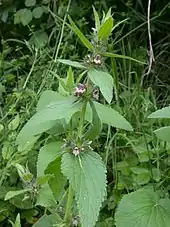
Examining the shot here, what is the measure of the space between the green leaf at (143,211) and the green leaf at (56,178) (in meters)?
0.18

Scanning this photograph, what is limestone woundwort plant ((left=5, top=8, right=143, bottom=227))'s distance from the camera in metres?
1.02

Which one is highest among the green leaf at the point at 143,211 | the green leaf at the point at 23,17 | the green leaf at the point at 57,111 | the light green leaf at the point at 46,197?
the green leaf at the point at 57,111

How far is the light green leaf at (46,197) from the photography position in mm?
1162

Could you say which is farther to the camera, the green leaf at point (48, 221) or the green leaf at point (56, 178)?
the green leaf at point (48, 221)

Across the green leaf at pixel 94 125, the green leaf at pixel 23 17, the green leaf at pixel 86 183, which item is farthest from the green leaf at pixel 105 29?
the green leaf at pixel 23 17

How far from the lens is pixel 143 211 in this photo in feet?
4.25

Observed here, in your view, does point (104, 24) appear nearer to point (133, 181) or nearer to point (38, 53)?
point (133, 181)

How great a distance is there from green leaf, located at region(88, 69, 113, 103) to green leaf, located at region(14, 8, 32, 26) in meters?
1.63

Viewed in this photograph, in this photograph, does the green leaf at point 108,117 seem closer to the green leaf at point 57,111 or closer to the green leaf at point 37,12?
the green leaf at point 57,111

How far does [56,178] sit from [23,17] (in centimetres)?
161

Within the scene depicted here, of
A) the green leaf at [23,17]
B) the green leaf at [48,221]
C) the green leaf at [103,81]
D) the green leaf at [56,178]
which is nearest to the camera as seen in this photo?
the green leaf at [103,81]

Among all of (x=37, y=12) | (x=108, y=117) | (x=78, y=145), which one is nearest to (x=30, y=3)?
(x=37, y=12)

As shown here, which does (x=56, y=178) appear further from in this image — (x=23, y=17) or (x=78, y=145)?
(x=23, y=17)

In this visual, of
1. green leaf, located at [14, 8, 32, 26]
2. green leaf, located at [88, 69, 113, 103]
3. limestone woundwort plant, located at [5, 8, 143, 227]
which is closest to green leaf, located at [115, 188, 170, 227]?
limestone woundwort plant, located at [5, 8, 143, 227]
